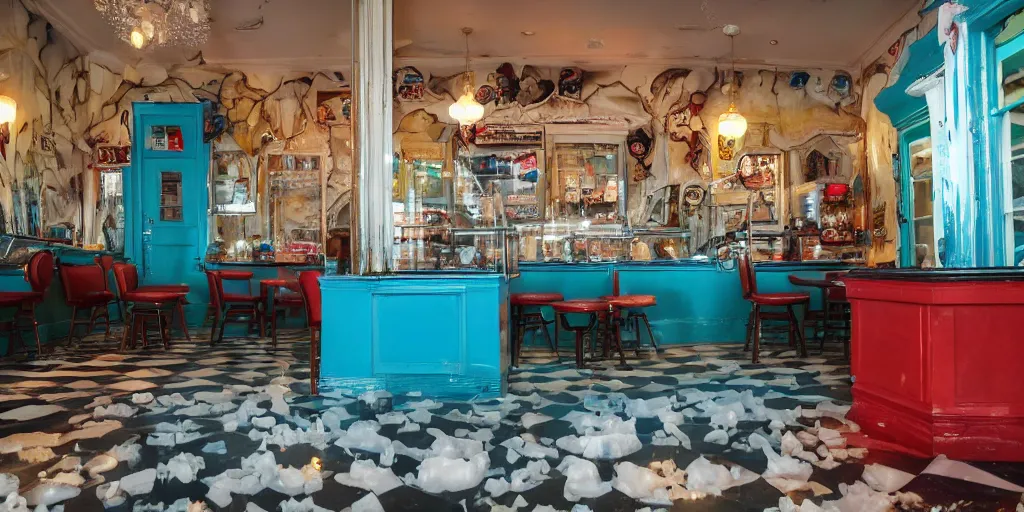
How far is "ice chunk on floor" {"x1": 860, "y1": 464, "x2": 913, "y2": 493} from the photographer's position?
2180mm

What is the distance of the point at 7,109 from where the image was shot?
255 inches

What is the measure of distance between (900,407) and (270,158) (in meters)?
8.06

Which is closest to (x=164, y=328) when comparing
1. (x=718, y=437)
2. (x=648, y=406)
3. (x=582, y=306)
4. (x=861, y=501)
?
(x=582, y=306)

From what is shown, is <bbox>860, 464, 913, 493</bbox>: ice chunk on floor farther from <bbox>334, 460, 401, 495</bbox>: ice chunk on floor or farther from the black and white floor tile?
<bbox>334, 460, 401, 495</bbox>: ice chunk on floor

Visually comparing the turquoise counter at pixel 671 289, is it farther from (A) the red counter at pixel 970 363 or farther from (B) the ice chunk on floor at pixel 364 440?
(A) the red counter at pixel 970 363

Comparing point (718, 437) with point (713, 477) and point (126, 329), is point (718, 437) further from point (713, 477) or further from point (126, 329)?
point (126, 329)

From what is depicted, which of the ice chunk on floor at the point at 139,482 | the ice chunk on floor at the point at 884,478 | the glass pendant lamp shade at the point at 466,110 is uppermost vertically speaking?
the glass pendant lamp shade at the point at 466,110

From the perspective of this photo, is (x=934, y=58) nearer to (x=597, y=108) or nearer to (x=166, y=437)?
(x=597, y=108)

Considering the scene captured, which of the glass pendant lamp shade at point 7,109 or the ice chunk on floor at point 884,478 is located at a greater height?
the glass pendant lamp shade at point 7,109

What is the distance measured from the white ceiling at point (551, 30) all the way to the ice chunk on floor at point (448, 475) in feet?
18.9

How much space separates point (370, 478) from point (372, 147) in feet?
7.58

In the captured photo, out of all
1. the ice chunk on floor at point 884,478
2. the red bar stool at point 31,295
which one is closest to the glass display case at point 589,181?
the red bar stool at point 31,295

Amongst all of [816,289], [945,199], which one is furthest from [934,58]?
[816,289]

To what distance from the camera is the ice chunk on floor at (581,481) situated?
2154 millimetres
